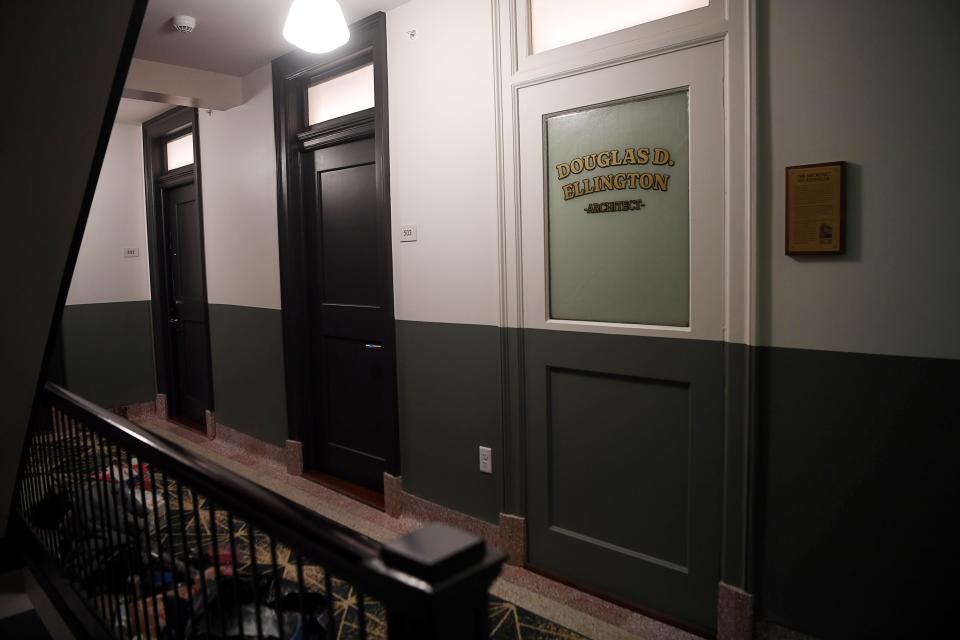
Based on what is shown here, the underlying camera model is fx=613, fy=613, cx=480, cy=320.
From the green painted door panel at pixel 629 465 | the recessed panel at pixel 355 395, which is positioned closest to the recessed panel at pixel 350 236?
the recessed panel at pixel 355 395

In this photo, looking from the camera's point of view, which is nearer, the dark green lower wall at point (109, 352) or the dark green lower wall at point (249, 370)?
the dark green lower wall at point (249, 370)

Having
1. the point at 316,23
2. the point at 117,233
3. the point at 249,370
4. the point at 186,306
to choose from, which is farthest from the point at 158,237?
the point at 316,23

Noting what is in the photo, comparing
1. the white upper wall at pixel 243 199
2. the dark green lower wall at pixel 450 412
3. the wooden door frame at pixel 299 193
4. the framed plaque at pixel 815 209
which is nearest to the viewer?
the framed plaque at pixel 815 209

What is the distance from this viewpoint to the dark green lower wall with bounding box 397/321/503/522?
2.85 metres

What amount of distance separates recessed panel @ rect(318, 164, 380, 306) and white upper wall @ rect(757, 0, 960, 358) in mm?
2129

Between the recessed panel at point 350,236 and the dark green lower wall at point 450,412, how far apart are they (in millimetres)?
492

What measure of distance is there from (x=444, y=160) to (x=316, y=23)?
2.61 ft

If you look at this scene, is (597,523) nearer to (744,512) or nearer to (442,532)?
Result: (744,512)

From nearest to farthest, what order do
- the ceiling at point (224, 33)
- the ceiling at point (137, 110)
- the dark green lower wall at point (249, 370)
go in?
the ceiling at point (224, 33) < the dark green lower wall at point (249, 370) < the ceiling at point (137, 110)

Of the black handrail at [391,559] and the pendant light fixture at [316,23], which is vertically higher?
the pendant light fixture at [316,23]

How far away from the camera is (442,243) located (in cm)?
298

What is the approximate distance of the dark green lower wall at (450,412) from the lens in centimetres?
285

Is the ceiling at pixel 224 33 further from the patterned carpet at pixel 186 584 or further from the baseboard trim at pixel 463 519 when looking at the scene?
the baseboard trim at pixel 463 519

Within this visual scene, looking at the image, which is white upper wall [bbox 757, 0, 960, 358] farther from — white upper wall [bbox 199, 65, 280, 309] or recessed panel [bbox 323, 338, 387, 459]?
white upper wall [bbox 199, 65, 280, 309]
